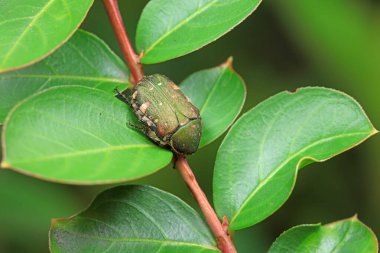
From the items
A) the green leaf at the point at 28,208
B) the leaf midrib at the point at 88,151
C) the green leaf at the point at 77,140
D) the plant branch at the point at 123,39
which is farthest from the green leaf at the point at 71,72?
the green leaf at the point at 28,208

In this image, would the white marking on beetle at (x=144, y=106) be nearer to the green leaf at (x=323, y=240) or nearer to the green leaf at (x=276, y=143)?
the green leaf at (x=276, y=143)

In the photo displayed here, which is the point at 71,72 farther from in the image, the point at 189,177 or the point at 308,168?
the point at 308,168

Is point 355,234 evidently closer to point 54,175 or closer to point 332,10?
point 54,175

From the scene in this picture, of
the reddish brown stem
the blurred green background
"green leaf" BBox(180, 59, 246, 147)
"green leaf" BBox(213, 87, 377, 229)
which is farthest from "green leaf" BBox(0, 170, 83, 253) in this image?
"green leaf" BBox(213, 87, 377, 229)

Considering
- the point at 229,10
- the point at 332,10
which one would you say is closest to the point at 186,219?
the point at 229,10

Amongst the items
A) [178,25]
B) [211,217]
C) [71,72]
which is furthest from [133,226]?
[178,25]

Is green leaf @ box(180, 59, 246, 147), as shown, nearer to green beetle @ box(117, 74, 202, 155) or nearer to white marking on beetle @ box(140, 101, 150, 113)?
green beetle @ box(117, 74, 202, 155)
